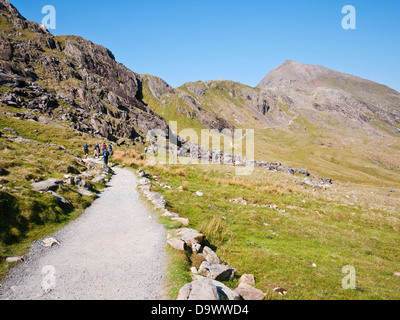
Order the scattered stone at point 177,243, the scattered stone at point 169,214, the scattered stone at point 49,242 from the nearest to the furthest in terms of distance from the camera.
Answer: the scattered stone at point 49,242 → the scattered stone at point 177,243 → the scattered stone at point 169,214

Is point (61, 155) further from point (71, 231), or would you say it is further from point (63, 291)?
point (63, 291)

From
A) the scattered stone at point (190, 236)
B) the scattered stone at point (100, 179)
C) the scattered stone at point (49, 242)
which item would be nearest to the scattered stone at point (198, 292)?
the scattered stone at point (190, 236)

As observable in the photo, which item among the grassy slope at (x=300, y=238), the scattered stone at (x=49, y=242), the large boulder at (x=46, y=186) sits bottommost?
the grassy slope at (x=300, y=238)

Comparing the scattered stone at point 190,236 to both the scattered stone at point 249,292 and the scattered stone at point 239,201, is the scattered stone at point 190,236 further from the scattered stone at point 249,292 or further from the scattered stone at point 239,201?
the scattered stone at point 239,201

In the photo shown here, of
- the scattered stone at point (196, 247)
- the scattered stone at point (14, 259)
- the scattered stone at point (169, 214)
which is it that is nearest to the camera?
the scattered stone at point (14, 259)

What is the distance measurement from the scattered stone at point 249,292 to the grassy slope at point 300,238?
39 cm

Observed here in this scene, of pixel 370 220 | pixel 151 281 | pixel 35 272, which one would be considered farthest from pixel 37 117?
pixel 370 220

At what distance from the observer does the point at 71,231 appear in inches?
501

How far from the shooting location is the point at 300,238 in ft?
61.1

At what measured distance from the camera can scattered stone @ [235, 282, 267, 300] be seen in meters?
8.97

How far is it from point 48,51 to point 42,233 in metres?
107

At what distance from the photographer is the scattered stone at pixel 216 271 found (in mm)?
9828

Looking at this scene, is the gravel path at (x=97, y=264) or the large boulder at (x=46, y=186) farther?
the large boulder at (x=46, y=186)

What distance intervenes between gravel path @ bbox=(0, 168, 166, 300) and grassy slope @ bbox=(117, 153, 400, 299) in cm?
183
